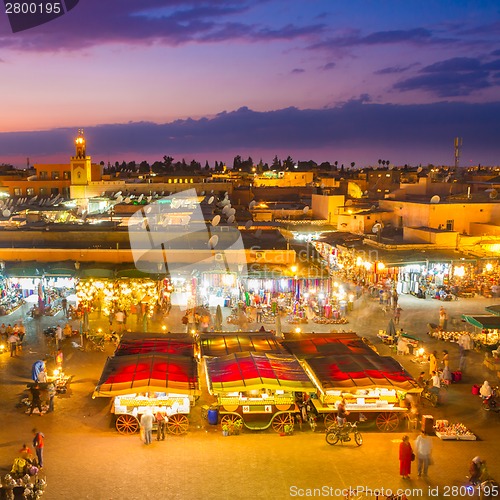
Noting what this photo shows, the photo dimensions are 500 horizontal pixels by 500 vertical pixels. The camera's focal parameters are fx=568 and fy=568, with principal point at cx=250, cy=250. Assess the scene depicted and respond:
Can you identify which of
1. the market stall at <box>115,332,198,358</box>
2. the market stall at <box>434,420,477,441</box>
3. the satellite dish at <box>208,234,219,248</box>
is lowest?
the market stall at <box>434,420,477,441</box>

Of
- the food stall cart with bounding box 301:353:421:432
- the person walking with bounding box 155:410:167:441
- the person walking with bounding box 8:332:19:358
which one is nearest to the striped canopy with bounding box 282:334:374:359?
the food stall cart with bounding box 301:353:421:432

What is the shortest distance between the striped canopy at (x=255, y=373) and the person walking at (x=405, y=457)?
2.22 metres

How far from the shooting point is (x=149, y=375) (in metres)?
10.5

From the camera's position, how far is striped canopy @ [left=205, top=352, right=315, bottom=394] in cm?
1027

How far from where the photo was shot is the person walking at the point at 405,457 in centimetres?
848

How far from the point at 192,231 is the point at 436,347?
10.4m

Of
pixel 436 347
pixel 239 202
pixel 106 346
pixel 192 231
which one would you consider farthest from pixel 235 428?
pixel 239 202

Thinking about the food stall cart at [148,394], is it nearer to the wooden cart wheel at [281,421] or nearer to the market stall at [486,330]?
the wooden cart wheel at [281,421]

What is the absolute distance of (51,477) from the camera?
8.48 meters

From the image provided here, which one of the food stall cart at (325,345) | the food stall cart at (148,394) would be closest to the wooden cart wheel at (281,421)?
the food stall cart at (148,394)

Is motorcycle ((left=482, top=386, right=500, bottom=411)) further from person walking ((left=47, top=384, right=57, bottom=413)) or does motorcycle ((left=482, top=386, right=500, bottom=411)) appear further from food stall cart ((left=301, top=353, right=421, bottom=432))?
person walking ((left=47, top=384, right=57, bottom=413))

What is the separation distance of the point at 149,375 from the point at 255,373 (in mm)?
1962

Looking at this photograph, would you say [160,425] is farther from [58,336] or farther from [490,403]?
[490,403]

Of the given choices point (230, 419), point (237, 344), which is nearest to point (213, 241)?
point (237, 344)
